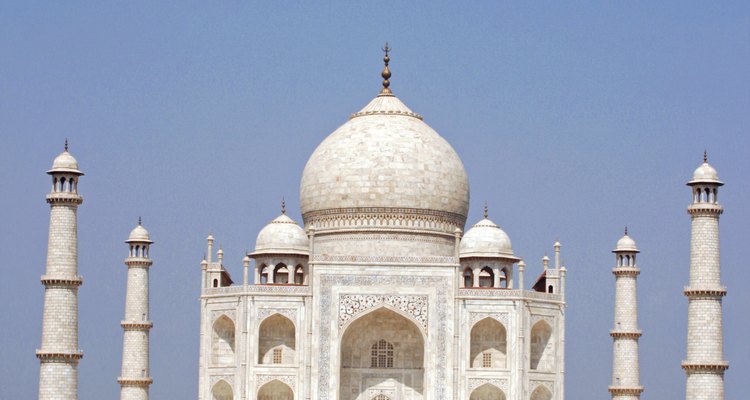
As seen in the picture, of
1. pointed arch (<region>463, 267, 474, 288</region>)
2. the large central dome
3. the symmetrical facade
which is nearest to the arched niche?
the symmetrical facade

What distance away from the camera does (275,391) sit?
51500mm

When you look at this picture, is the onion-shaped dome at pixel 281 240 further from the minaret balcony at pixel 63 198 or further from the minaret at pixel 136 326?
the minaret balcony at pixel 63 198

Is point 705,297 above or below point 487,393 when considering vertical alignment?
above

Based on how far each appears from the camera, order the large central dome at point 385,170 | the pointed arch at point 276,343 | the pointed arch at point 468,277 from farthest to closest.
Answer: the large central dome at point 385,170, the pointed arch at point 468,277, the pointed arch at point 276,343

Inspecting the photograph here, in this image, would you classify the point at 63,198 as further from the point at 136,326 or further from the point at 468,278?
the point at 468,278

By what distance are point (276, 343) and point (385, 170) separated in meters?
5.27

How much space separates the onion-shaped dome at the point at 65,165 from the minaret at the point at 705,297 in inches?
555

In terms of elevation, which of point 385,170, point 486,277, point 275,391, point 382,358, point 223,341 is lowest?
point 275,391

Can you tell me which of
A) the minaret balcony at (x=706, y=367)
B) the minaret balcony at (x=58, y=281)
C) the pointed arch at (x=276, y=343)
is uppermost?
the minaret balcony at (x=58, y=281)

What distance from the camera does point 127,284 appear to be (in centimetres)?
5594

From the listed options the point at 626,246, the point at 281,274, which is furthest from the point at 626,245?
the point at 281,274

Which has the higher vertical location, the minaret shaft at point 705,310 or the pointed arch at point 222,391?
the minaret shaft at point 705,310

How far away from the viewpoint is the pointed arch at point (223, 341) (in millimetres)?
52469

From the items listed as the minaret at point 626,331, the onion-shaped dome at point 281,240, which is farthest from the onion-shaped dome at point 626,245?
the onion-shaped dome at point 281,240
